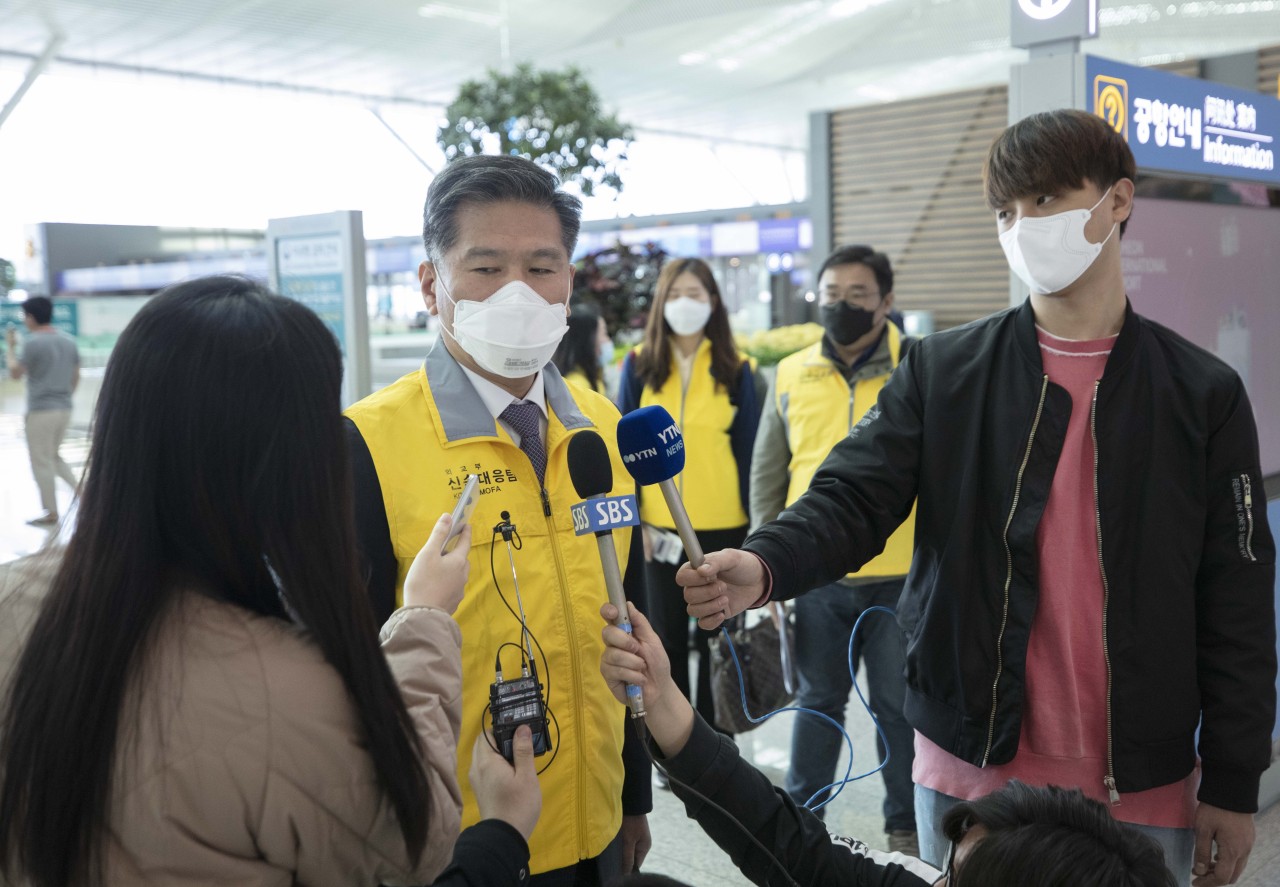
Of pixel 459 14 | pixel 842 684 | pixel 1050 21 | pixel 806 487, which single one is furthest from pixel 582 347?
pixel 459 14

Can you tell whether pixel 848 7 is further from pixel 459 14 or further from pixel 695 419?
pixel 695 419

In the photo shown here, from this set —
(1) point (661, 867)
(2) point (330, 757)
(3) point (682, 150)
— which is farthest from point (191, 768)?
(3) point (682, 150)

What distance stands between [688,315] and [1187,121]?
5.98 feet

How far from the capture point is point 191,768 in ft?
2.99

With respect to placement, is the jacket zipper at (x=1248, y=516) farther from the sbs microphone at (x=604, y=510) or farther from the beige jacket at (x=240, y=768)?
the beige jacket at (x=240, y=768)

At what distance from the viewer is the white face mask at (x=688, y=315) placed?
404cm

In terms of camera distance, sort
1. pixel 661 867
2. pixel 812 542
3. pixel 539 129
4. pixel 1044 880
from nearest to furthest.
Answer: pixel 1044 880 → pixel 812 542 → pixel 661 867 → pixel 539 129

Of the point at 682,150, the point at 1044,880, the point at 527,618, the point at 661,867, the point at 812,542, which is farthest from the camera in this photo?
the point at 682,150

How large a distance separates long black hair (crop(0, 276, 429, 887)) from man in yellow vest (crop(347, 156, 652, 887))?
0.45 m

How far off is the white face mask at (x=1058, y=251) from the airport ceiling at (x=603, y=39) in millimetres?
9382

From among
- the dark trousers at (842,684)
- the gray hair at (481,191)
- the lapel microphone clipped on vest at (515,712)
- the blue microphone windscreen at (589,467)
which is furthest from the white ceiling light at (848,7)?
the lapel microphone clipped on vest at (515,712)

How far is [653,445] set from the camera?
4.49ft

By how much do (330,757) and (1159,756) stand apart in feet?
3.96

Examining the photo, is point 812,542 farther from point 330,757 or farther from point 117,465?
point 117,465
